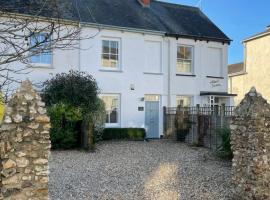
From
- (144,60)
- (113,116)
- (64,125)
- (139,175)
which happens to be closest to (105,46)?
(144,60)

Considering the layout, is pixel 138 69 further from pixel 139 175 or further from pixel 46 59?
pixel 139 175

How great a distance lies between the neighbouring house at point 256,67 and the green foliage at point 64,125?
737 inches

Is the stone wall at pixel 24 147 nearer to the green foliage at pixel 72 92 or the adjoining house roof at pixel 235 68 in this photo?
the green foliage at pixel 72 92

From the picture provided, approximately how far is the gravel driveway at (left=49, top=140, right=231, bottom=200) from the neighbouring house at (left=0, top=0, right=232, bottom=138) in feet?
19.3

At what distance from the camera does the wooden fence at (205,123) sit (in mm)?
16328

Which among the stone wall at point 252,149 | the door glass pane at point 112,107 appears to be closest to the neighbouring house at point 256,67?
the door glass pane at point 112,107

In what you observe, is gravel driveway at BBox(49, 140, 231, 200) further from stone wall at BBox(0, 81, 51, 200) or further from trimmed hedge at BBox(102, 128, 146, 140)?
trimmed hedge at BBox(102, 128, 146, 140)

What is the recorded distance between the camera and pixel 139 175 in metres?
11.1

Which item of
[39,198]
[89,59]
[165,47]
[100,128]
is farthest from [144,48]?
[39,198]

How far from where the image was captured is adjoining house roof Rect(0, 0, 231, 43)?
21.8 meters

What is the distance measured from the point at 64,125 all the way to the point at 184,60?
34.0 ft

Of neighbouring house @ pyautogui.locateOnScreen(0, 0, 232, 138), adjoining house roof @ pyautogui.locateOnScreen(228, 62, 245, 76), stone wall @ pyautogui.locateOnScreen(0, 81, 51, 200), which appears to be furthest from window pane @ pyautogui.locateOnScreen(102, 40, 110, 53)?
adjoining house roof @ pyautogui.locateOnScreen(228, 62, 245, 76)

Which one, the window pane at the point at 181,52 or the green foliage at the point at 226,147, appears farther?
the window pane at the point at 181,52

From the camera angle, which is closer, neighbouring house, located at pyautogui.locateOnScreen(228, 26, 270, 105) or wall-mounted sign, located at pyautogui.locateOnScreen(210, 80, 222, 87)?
wall-mounted sign, located at pyautogui.locateOnScreen(210, 80, 222, 87)
